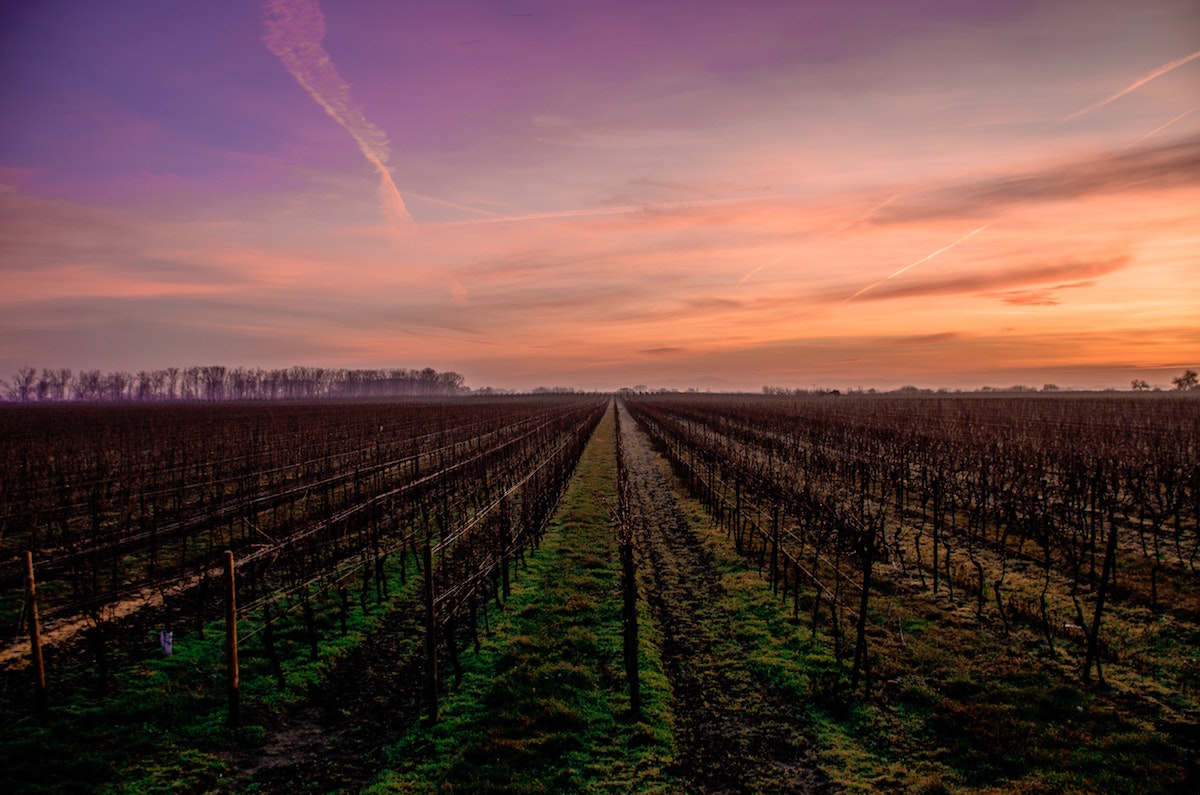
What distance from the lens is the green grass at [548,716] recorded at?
206 inches

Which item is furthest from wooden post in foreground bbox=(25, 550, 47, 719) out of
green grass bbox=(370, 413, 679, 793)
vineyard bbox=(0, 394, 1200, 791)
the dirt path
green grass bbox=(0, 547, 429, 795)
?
the dirt path

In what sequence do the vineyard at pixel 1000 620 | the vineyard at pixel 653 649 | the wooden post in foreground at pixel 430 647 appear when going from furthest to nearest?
the wooden post in foreground at pixel 430 647
the vineyard at pixel 1000 620
the vineyard at pixel 653 649

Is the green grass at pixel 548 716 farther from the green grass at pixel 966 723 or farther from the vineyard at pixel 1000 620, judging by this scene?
the vineyard at pixel 1000 620

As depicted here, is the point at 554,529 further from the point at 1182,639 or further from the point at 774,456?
the point at 774,456

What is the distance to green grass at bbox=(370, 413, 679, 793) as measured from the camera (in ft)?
17.2

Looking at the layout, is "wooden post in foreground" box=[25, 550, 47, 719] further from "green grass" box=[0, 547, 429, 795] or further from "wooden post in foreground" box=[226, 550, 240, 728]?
"wooden post in foreground" box=[226, 550, 240, 728]

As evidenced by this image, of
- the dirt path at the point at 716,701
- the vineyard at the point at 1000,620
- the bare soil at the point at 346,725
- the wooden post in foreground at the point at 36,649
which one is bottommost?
the bare soil at the point at 346,725

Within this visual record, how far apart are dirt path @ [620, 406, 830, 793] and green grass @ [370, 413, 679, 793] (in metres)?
0.28

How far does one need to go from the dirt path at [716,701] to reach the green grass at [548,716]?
28 centimetres

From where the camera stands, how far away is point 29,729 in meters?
5.67

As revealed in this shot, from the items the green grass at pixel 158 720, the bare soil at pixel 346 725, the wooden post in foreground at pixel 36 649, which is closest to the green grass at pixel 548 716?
the bare soil at pixel 346 725

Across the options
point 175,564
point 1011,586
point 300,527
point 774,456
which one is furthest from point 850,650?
point 774,456

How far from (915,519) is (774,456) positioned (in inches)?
463

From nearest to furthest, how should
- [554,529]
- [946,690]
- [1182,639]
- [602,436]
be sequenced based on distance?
[946,690] → [1182,639] → [554,529] → [602,436]
